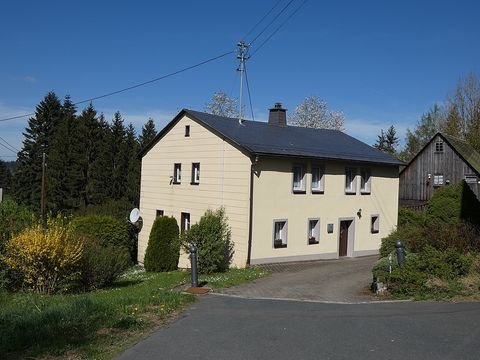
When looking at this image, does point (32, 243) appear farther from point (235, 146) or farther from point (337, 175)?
point (337, 175)

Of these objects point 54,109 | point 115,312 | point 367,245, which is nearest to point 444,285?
point 115,312

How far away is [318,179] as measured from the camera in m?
25.0

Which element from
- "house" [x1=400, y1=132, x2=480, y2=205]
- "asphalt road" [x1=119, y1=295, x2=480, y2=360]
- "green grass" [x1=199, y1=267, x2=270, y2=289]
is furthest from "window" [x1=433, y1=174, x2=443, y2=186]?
"asphalt road" [x1=119, y1=295, x2=480, y2=360]

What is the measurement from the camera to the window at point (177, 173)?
89.7ft

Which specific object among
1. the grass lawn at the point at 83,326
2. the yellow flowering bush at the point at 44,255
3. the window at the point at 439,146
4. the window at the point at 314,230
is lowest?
the grass lawn at the point at 83,326

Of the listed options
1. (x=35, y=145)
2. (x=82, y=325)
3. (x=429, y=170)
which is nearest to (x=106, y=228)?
(x=82, y=325)

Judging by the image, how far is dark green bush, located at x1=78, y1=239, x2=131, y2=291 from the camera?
15805 millimetres

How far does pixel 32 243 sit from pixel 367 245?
706 inches

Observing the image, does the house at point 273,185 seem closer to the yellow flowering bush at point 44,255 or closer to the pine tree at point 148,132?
the yellow flowering bush at point 44,255

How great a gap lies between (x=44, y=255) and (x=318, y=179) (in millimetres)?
14093

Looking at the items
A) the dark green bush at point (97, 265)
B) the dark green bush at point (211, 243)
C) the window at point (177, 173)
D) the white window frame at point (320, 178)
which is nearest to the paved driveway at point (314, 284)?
the dark green bush at point (211, 243)

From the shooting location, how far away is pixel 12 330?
8031 millimetres

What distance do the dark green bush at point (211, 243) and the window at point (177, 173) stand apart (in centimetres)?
472

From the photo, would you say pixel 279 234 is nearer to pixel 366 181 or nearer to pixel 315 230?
pixel 315 230
